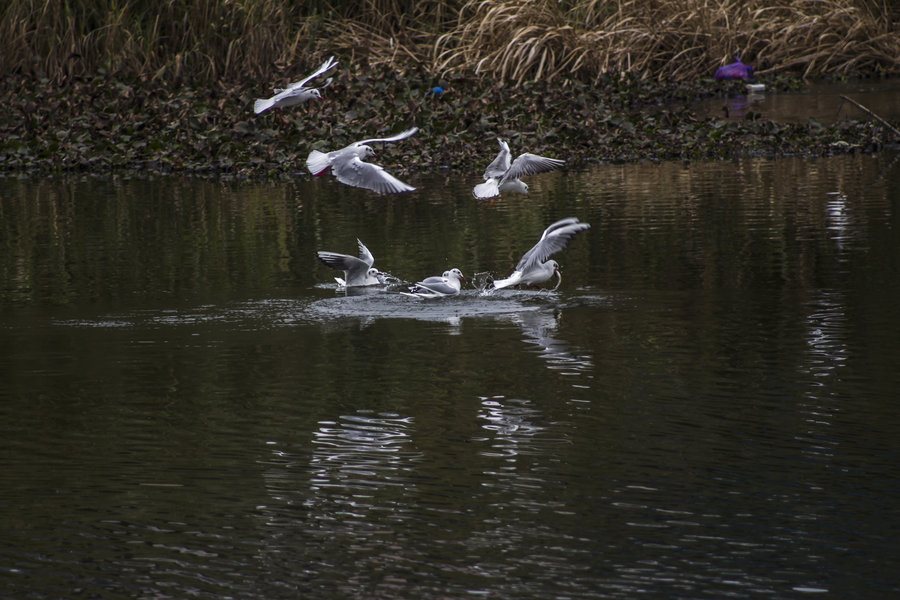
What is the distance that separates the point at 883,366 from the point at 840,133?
12369mm

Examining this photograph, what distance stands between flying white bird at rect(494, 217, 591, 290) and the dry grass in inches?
557

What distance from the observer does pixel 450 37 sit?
26.0m

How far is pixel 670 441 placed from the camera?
20.3ft

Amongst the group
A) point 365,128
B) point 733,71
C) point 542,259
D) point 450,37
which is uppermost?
point 450,37

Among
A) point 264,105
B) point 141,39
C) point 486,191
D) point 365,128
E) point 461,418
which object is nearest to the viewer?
point 461,418

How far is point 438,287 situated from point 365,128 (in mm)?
11229

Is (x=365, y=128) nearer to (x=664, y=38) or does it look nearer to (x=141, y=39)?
(x=141, y=39)

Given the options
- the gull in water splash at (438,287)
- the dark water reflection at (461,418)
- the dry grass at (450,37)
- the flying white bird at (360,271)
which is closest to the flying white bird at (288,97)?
the dark water reflection at (461,418)

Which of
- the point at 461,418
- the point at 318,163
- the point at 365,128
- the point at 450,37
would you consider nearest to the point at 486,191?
the point at 318,163

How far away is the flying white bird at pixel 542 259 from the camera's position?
33.1ft

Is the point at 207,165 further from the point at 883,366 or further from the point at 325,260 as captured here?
the point at 883,366

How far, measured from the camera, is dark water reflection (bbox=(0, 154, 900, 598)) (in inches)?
192

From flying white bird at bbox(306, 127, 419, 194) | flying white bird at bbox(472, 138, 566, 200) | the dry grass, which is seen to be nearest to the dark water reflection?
flying white bird at bbox(472, 138, 566, 200)

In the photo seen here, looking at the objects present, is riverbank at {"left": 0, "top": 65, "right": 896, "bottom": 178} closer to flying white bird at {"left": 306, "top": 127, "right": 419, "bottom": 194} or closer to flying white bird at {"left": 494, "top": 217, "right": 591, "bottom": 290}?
flying white bird at {"left": 306, "top": 127, "right": 419, "bottom": 194}
